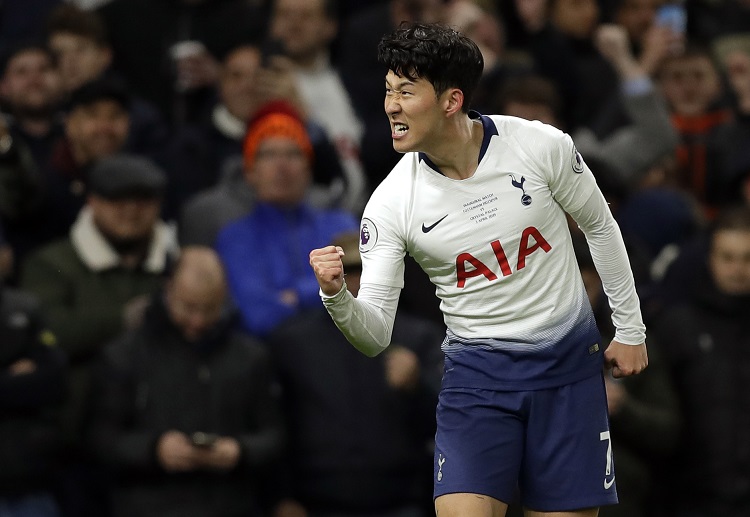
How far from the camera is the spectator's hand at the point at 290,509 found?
26.1ft

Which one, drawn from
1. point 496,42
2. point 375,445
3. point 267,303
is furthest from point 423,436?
point 496,42

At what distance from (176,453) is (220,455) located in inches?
8.7

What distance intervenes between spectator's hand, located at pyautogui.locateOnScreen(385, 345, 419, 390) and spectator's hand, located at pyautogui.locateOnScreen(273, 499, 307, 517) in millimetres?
813

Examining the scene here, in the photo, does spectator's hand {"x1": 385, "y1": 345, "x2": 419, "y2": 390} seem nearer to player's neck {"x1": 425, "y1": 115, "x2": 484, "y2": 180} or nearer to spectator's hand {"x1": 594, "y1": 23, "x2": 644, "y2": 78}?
player's neck {"x1": 425, "y1": 115, "x2": 484, "y2": 180}

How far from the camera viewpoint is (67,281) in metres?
8.23

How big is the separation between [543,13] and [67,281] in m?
4.72

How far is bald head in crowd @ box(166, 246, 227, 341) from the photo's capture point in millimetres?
7797

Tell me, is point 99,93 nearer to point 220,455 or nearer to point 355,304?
point 220,455

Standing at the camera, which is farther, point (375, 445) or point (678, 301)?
point (678, 301)

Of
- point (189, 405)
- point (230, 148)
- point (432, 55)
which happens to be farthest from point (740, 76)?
point (432, 55)

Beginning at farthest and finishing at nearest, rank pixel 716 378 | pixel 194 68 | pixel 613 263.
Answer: pixel 194 68
pixel 716 378
pixel 613 263

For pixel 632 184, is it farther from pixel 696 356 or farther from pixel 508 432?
pixel 508 432

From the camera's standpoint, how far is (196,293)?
25.6 ft

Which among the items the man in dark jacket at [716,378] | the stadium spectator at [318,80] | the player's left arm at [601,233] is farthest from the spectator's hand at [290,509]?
the player's left arm at [601,233]
